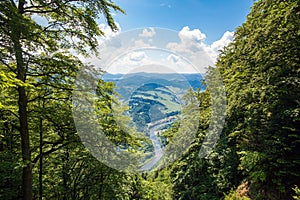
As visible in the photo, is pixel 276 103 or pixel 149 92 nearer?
pixel 149 92

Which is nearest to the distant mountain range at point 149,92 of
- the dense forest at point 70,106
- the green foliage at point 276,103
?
the dense forest at point 70,106

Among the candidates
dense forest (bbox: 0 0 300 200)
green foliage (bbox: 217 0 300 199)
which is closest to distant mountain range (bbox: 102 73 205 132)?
dense forest (bbox: 0 0 300 200)

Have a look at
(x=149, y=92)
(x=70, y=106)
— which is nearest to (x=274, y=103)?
(x=149, y=92)

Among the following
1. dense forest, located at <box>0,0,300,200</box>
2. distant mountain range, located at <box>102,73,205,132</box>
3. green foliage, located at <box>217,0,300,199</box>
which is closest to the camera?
dense forest, located at <box>0,0,300,200</box>

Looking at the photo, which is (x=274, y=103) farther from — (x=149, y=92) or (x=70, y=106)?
(x=70, y=106)

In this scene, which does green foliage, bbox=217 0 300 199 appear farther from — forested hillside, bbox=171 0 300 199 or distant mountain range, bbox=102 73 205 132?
distant mountain range, bbox=102 73 205 132

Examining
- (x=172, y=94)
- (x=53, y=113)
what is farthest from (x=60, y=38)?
(x=172, y=94)

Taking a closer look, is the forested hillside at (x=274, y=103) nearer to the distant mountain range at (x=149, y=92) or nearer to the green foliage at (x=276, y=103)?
the green foliage at (x=276, y=103)

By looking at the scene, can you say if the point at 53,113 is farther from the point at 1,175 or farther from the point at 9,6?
the point at 9,6
